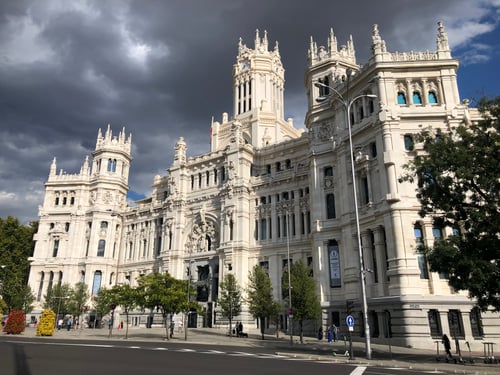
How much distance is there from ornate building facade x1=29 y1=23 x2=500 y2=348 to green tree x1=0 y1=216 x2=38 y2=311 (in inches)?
149

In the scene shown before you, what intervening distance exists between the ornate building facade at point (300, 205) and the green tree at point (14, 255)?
12.5 ft

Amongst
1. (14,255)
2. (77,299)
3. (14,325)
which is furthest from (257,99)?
A: (14,255)

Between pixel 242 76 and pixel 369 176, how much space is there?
49.0m

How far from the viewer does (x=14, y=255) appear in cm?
7881

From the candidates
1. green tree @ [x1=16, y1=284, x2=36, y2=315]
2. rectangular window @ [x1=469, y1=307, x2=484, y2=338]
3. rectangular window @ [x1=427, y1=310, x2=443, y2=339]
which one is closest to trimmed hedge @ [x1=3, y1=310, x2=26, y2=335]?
green tree @ [x1=16, y1=284, x2=36, y2=315]

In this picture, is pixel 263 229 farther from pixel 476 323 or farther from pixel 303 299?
pixel 476 323

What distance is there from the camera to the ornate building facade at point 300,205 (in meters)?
36.7

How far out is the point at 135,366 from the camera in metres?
17.4

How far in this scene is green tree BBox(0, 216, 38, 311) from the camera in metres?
72.2

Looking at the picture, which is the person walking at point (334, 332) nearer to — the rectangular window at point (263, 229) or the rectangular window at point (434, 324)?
the rectangular window at point (434, 324)

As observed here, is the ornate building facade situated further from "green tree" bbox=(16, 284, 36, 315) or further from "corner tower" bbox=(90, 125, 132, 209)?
"green tree" bbox=(16, 284, 36, 315)

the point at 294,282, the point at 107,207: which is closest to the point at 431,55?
the point at 294,282

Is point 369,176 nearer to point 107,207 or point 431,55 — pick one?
point 431,55

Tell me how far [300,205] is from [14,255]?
59583 mm
